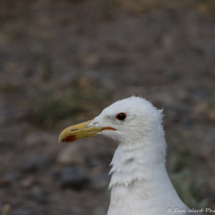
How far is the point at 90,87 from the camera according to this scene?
239 inches

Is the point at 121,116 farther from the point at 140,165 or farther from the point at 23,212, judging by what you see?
the point at 23,212

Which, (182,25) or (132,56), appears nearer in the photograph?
(132,56)

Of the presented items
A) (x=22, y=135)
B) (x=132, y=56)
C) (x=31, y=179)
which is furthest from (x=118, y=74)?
(x=31, y=179)

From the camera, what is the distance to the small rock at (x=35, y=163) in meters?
4.32

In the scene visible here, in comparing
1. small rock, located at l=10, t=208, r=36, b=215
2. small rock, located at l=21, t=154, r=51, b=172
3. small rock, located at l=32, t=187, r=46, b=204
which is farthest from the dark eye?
small rock, located at l=21, t=154, r=51, b=172

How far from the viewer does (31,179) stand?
4.15 meters

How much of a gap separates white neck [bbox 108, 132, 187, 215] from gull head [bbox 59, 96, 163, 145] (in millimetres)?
56

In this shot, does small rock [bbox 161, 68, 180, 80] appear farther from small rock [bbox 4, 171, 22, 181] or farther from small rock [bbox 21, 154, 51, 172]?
small rock [bbox 4, 171, 22, 181]

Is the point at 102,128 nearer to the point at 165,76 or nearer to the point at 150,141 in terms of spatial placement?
the point at 150,141

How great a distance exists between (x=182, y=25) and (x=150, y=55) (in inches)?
50.6

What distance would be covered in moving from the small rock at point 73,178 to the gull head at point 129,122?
1499 millimetres

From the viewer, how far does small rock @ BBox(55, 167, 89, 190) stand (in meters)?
4.13

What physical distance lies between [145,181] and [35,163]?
214 cm

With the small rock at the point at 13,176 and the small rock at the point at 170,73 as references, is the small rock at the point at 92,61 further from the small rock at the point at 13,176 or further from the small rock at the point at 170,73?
the small rock at the point at 13,176
